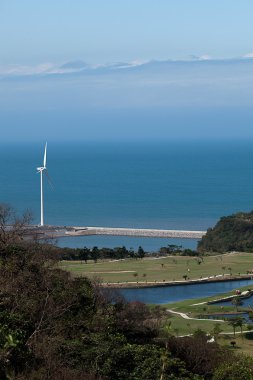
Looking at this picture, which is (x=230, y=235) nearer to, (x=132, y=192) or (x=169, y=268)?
(x=169, y=268)

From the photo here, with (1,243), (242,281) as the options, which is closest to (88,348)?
(1,243)

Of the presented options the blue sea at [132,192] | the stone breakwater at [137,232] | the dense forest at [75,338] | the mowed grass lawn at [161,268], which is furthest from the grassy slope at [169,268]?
the stone breakwater at [137,232]

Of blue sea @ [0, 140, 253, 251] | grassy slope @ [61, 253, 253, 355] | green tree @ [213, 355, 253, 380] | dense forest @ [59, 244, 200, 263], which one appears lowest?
green tree @ [213, 355, 253, 380]

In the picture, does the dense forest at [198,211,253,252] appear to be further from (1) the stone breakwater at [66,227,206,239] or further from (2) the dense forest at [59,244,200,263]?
(1) the stone breakwater at [66,227,206,239]

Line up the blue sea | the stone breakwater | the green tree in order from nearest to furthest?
the green tree < the stone breakwater < the blue sea

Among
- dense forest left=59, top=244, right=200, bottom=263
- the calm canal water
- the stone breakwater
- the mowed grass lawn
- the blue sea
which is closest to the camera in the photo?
the calm canal water

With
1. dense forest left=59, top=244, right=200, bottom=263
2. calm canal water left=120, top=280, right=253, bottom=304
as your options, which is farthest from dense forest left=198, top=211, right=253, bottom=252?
calm canal water left=120, top=280, right=253, bottom=304

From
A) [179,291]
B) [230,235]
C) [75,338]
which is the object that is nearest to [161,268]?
[179,291]
